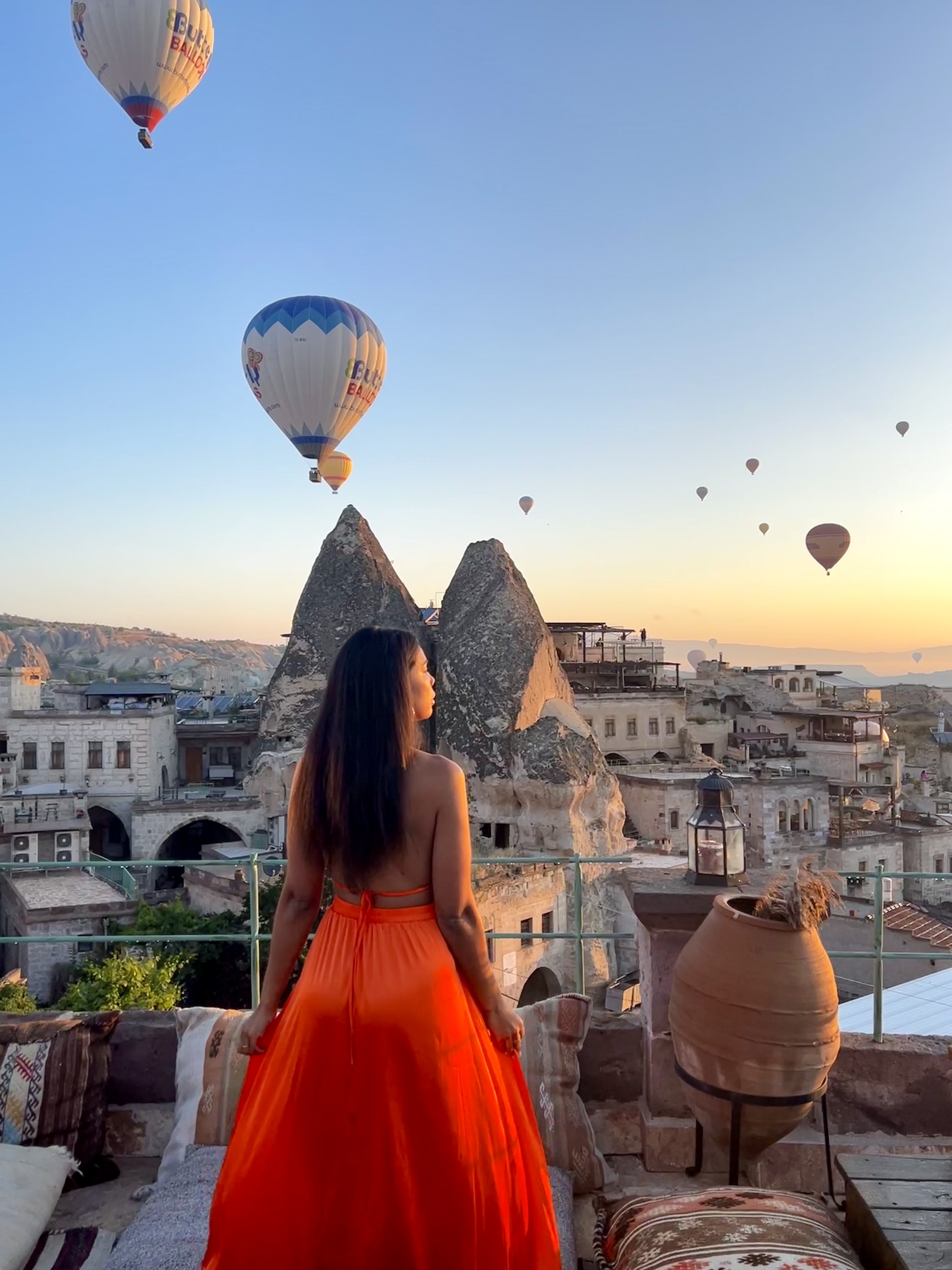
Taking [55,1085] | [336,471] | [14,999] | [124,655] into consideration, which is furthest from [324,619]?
[124,655]

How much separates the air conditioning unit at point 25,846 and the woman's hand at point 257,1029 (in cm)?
2557

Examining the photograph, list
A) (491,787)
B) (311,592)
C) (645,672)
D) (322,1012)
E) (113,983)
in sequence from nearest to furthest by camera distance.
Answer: (322,1012)
(113,983)
(491,787)
(311,592)
(645,672)

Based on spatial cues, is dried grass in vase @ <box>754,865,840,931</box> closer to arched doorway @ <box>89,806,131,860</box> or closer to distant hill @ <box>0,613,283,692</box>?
arched doorway @ <box>89,806,131,860</box>

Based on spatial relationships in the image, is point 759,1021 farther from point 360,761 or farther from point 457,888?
point 360,761

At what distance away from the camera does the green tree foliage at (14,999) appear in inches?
640

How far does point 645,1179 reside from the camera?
317 centimetres

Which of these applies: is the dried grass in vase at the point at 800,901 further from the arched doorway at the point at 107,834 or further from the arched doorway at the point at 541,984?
the arched doorway at the point at 107,834

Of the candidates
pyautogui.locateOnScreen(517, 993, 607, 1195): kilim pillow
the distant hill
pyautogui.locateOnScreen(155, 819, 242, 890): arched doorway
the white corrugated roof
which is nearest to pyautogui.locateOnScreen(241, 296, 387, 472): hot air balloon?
pyautogui.locateOnScreen(155, 819, 242, 890): arched doorway

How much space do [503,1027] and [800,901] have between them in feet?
3.21

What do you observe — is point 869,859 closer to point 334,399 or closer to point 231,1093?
point 334,399

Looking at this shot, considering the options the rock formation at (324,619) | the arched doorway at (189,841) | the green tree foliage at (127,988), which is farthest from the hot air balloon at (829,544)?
the green tree foliage at (127,988)

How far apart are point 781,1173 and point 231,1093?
197 centimetres

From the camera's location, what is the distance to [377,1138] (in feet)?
6.84

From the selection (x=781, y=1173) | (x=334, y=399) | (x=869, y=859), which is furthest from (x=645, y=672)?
(x=781, y=1173)
